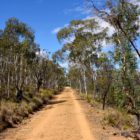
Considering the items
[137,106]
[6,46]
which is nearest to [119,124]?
[137,106]

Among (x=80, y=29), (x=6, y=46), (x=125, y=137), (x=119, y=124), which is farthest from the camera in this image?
Result: (x=80, y=29)

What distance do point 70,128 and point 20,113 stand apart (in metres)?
7.03

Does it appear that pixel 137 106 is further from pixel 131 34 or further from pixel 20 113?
pixel 20 113

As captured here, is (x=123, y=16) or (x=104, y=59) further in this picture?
(x=104, y=59)

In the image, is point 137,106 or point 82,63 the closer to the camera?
point 137,106

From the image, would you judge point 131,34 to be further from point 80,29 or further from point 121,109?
point 80,29

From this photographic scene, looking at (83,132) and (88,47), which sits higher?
Result: (88,47)

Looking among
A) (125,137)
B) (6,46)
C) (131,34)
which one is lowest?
(125,137)

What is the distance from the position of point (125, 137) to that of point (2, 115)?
304 inches

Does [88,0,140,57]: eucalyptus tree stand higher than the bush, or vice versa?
[88,0,140,57]: eucalyptus tree

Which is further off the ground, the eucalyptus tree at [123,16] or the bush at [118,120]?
the eucalyptus tree at [123,16]

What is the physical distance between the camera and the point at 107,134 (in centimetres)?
1886

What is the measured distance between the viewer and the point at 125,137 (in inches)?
730

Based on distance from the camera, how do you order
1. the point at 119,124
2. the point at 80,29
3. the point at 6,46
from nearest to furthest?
the point at 119,124 → the point at 6,46 → the point at 80,29
